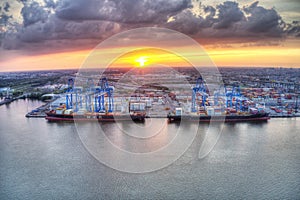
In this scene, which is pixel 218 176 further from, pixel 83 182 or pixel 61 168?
pixel 61 168

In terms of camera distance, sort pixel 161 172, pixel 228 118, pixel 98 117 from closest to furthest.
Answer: pixel 161 172 < pixel 228 118 < pixel 98 117

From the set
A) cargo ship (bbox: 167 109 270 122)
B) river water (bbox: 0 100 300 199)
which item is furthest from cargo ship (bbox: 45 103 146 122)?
river water (bbox: 0 100 300 199)

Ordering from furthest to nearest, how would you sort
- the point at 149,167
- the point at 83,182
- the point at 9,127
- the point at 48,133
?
the point at 9,127
the point at 48,133
the point at 149,167
the point at 83,182

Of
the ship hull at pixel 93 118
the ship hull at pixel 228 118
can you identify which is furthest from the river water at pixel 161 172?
the ship hull at pixel 93 118

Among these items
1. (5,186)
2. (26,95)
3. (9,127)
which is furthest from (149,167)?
(26,95)

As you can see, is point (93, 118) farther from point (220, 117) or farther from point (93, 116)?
point (220, 117)

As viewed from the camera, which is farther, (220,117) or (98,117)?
(98,117)

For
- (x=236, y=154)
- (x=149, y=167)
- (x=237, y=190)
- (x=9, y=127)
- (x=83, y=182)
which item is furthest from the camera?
(x=9, y=127)

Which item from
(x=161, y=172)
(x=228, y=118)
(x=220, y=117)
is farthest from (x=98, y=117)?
(x=161, y=172)
